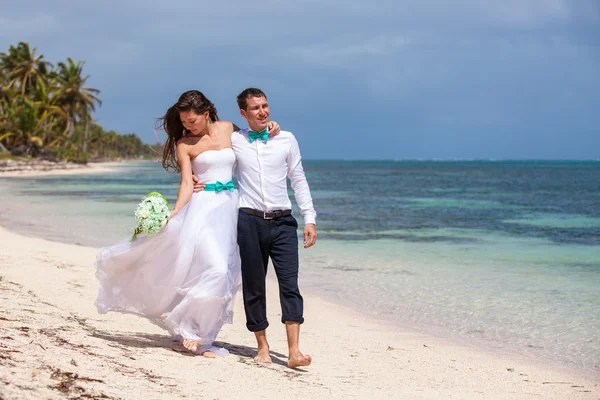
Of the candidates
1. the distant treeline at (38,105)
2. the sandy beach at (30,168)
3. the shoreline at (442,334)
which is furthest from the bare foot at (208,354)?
the distant treeline at (38,105)

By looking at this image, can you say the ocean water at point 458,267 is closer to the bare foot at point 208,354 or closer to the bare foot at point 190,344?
the bare foot at point 208,354

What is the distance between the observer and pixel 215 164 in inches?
194

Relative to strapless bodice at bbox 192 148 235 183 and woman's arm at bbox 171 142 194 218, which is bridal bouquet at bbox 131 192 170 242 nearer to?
woman's arm at bbox 171 142 194 218

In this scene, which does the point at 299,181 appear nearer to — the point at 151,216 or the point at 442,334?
the point at 151,216

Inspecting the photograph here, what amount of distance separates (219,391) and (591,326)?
5071 millimetres

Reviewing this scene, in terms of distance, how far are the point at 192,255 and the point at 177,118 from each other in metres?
1.10

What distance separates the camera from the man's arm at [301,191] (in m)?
4.93

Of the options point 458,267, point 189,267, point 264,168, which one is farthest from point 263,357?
point 458,267

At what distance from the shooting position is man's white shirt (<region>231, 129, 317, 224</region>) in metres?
4.83

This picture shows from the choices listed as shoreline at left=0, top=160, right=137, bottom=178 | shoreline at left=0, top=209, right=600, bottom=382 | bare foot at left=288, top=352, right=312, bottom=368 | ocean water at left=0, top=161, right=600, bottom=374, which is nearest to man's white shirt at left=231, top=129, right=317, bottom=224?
bare foot at left=288, top=352, right=312, bottom=368

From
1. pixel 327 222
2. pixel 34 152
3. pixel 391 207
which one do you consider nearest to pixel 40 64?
pixel 34 152

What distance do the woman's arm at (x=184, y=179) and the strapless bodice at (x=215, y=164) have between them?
68 mm

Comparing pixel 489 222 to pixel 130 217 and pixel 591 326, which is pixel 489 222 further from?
pixel 591 326

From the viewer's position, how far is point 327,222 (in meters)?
20.3
